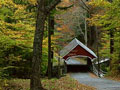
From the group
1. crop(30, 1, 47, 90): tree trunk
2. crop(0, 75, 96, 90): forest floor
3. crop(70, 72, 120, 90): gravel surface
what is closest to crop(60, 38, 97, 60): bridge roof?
crop(70, 72, 120, 90): gravel surface

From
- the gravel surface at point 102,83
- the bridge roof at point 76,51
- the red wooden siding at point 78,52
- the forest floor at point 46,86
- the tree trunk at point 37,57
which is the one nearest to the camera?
the tree trunk at point 37,57

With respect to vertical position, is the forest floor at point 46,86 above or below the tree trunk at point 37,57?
below

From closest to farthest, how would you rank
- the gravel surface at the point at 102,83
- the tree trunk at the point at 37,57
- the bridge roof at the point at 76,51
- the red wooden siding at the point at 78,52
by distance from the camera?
the tree trunk at the point at 37,57, the gravel surface at the point at 102,83, the bridge roof at the point at 76,51, the red wooden siding at the point at 78,52

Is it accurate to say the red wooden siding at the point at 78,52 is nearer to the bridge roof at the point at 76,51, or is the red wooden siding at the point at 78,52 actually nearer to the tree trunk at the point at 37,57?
the bridge roof at the point at 76,51

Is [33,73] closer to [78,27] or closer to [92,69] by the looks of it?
[92,69]

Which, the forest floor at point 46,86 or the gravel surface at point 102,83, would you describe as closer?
the forest floor at point 46,86

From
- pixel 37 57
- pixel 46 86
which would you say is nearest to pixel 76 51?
pixel 46 86

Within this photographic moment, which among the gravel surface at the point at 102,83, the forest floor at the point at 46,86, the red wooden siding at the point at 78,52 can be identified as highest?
the red wooden siding at the point at 78,52

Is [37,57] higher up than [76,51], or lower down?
higher up

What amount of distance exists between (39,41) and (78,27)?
35.2m

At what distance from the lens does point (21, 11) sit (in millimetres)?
13859

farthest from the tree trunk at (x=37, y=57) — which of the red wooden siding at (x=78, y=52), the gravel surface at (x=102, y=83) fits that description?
the red wooden siding at (x=78, y=52)

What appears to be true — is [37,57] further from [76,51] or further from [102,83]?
[76,51]

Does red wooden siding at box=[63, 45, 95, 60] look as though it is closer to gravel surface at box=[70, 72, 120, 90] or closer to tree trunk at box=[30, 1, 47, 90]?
gravel surface at box=[70, 72, 120, 90]
